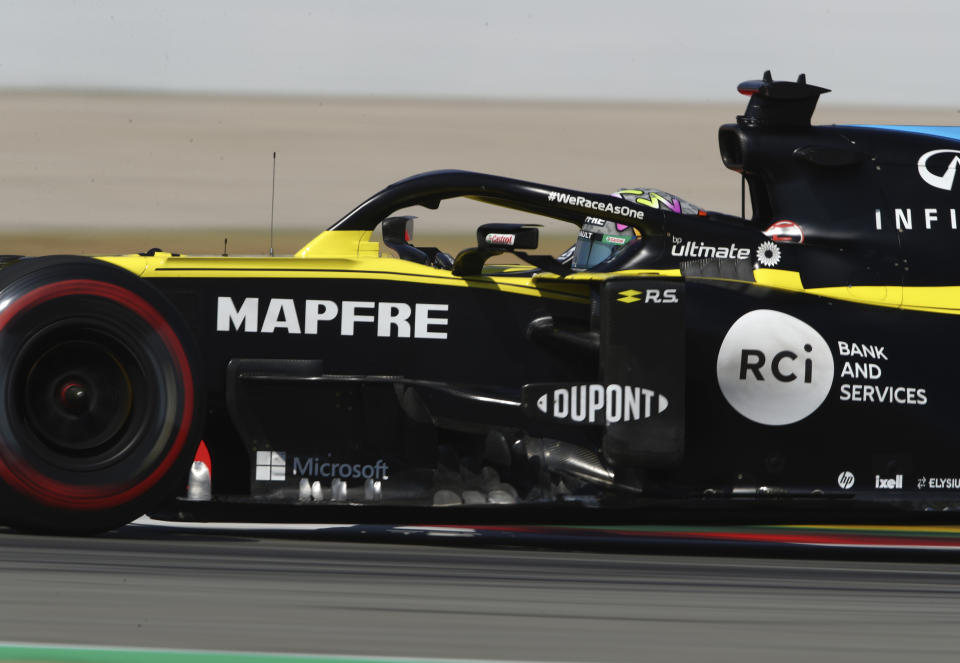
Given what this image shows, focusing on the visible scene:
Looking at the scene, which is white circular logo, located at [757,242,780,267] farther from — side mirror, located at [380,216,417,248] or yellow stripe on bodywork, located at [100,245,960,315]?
side mirror, located at [380,216,417,248]

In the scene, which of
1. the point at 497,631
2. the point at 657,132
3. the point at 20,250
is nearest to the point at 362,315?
the point at 497,631

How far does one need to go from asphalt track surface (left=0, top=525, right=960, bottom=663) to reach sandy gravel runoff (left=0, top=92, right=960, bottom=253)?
448 inches

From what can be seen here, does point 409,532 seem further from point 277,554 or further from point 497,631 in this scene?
point 497,631

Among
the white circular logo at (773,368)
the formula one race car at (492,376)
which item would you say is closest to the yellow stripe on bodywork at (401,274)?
the formula one race car at (492,376)

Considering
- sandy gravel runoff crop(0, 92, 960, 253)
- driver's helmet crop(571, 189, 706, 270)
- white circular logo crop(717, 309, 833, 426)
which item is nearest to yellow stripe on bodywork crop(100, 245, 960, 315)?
white circular logo crop(717, 309, 833, 426)

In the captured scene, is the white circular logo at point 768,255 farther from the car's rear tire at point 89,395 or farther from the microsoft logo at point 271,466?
the car's rear tire at point 89,395

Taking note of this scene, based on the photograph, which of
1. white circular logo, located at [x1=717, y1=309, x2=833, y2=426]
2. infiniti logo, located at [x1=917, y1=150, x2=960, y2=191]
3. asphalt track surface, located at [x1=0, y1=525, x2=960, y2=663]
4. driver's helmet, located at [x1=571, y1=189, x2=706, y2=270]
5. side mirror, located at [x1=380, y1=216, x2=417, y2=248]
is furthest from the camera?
side mirror, located at [x1=380, y1=216, x2=417, y2=248]

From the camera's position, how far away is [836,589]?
4.59 meters

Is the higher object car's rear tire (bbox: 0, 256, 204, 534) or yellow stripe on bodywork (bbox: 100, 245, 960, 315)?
yellow stripe on bodywork (bbox: 100, 245, 960, 315)

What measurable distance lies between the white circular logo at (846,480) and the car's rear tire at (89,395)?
2.33m

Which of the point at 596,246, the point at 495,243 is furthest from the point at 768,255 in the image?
the point at 495,243

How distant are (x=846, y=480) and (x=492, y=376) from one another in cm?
137

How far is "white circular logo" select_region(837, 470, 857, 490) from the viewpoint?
527 cm

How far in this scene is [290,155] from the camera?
22.0 m
